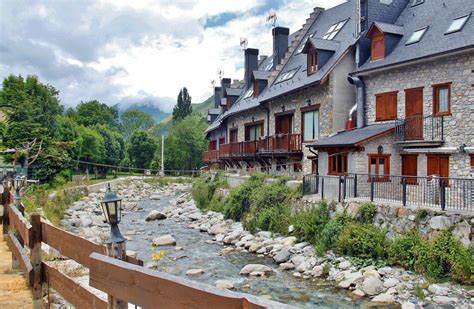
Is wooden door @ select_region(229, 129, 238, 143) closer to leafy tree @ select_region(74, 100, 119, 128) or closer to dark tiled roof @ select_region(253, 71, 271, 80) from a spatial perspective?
dark tiled roof @ select_region(253, 71, 271, 80)

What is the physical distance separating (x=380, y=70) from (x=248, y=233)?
29.8 feet

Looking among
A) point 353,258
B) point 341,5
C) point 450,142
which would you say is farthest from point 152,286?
point 341,5

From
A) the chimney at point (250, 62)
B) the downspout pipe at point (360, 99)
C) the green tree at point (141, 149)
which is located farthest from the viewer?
the green tree at point (141, 149)

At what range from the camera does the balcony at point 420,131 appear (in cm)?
1512

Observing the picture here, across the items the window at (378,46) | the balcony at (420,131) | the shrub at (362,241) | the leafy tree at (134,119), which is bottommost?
the shrub at (362,241)

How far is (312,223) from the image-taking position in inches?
606

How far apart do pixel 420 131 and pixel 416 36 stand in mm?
4290

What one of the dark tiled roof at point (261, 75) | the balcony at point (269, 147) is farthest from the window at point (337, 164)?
the dark tiled roof at point (261, 75)

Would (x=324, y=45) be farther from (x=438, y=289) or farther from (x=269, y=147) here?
(x=438, y=289)

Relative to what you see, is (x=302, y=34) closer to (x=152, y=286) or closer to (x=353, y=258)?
(x=353, y=258)

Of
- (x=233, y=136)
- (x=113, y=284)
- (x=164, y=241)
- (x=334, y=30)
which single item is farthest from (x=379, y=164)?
(x=233, y=136)

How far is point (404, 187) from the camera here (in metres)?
13.0

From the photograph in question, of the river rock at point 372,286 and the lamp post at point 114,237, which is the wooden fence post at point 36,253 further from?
the river rock at point 372,286

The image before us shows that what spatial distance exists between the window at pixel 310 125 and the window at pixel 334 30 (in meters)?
4.93
